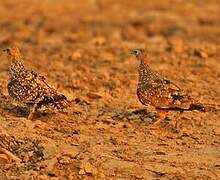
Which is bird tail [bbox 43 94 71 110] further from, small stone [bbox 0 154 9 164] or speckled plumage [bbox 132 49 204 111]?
small stone [bbox 0 154 9 164]

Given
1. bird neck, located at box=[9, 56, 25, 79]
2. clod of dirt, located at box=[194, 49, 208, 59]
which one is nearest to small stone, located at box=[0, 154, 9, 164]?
bird neck, located at box=[9, 56, 25, 79]

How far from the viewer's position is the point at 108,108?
8.91m

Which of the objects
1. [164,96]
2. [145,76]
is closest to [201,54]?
[145,76]

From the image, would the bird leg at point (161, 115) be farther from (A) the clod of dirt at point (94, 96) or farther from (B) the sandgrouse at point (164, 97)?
(A) the clod of dirt at point (94, 96)

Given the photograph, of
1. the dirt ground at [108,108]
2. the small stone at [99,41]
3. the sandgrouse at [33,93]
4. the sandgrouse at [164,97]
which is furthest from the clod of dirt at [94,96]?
the small stone at [99,41]

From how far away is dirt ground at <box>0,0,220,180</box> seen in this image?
703 cm

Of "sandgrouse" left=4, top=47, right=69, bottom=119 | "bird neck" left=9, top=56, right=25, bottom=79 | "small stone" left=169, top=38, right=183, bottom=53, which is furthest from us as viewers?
"small stone" left=169, top=38, right=183, bottom=53

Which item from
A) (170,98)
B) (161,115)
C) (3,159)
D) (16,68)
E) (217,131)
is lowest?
(3,159)

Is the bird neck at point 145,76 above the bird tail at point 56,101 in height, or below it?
above

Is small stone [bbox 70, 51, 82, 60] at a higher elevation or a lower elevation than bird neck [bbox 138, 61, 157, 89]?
lower

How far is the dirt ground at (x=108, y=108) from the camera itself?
7031mm

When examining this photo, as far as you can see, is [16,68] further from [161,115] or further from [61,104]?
[161,115]

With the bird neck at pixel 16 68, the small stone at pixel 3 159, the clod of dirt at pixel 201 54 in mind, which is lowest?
the small stone at pixel 3 159

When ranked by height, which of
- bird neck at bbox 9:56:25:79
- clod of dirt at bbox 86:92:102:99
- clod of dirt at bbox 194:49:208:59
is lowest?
clod of dirt at bbox 86:92:102:99
